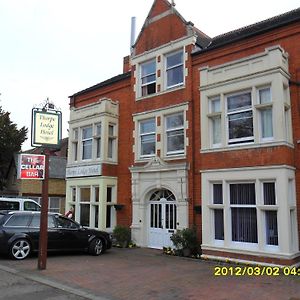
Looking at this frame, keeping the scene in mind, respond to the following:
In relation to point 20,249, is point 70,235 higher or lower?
higher

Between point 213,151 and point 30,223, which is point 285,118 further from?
point 30,223

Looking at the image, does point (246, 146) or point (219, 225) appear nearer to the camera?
point (246, 146)

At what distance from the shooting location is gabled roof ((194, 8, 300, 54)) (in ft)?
45.8

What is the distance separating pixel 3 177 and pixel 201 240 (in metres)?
28.0

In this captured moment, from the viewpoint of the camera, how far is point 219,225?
44.9 ft

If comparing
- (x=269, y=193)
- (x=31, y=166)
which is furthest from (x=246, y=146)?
(x=31, y=166)

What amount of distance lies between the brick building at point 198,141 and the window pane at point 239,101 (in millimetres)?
35

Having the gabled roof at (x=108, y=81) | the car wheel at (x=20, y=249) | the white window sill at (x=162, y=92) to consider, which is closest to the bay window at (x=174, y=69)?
the white window sill at (x=162, y=92)

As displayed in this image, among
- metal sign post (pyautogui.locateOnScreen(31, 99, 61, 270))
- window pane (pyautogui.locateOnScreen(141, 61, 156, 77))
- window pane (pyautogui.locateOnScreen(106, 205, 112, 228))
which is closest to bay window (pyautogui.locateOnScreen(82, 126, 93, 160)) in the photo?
window pane (pyautogui.locateOnScreen(106, 205, 112, 228))

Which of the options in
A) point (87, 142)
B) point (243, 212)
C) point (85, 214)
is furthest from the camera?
point (87, 142)

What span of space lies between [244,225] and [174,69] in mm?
7529

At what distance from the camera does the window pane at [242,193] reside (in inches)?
507

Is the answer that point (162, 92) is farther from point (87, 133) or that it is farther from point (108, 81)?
point (87, 133)

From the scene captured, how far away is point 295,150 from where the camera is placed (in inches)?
508
